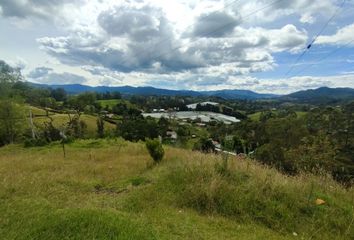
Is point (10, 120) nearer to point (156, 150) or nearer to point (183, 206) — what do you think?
point (156, 150)

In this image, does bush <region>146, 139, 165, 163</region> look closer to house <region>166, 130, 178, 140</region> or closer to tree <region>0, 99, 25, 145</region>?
tree <region>0, 99, 25, 145</region>

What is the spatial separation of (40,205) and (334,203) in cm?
624

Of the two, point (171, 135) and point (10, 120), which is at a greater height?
point (10, 120)

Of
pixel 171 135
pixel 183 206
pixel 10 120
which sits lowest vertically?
pixel 171 135

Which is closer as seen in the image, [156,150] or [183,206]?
[183,206]

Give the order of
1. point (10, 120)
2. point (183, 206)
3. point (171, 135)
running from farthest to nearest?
point (171, 135), point (10, 120), point (183, 206)

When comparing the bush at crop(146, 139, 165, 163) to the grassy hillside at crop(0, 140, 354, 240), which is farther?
the bush at crop(146, 139, 165, 163)

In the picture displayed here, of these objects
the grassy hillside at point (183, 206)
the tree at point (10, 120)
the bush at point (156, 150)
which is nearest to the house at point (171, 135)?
the tree at point (10, 120)

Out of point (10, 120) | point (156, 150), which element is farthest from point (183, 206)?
point (10, 120)

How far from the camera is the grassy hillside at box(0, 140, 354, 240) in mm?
4449

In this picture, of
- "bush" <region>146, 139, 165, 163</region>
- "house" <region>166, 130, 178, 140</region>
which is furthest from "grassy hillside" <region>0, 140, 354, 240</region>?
"house" <region>166, 130, 178, 140</region>

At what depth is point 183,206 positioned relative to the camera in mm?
6160

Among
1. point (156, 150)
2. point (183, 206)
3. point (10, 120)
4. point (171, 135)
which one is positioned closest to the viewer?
point (183, 206)

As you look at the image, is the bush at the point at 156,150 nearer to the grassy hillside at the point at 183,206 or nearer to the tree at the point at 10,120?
the grassy hillside at the point at 183,206
